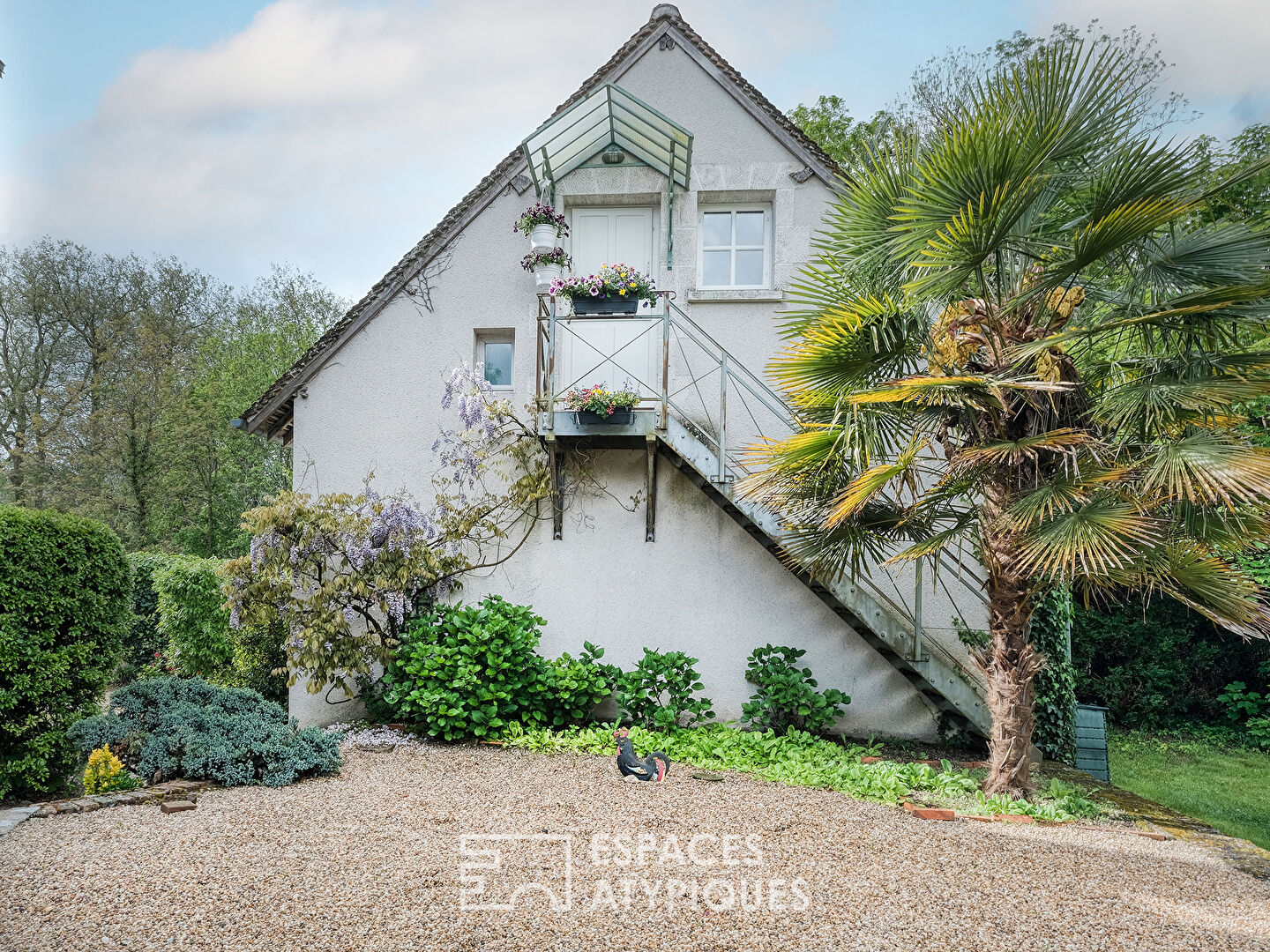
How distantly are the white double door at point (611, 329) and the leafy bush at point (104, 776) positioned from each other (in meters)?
4.85

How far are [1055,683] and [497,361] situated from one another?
6403mm

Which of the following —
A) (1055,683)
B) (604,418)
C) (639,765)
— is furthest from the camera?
(604,418)

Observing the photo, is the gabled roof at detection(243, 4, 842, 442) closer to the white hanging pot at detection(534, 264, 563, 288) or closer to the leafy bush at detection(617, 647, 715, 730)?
the white hanging pot at detection(534, 264, 563, 288)

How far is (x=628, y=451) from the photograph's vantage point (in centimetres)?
806

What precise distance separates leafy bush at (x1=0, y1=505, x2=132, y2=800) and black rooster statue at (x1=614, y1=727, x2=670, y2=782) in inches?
151

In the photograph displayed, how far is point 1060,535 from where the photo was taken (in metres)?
Answer: 4.64

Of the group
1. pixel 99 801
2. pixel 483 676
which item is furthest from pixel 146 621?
pixel 99 801

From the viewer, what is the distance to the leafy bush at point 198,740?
5465 mm

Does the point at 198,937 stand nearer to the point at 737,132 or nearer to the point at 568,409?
the point at 568,409

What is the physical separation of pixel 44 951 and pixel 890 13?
1394cm

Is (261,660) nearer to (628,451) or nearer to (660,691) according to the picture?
(660,691)

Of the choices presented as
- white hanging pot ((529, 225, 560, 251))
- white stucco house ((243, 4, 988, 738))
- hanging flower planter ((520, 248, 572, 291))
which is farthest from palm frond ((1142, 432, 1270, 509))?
white hanging pot ((529, 225, 560, 251))

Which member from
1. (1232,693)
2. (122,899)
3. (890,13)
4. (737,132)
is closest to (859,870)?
(122,899)

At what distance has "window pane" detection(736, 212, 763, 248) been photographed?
27.9ft
